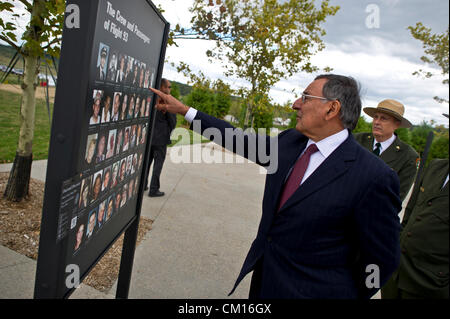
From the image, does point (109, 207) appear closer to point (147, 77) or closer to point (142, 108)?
point (142, 108)

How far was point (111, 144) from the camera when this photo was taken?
166 cm

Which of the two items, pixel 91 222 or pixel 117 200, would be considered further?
pixel 117 200

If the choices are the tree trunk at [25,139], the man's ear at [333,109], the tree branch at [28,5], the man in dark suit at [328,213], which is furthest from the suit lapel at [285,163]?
the tree branch at [28,5]

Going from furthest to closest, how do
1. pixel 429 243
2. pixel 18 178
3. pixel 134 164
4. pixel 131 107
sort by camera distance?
pixel 18 178 < pixel 429 243 < pixel 134 164 < pixel 131 107

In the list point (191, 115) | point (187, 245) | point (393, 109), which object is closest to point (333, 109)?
point (191, 115)

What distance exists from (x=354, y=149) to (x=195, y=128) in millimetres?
1141

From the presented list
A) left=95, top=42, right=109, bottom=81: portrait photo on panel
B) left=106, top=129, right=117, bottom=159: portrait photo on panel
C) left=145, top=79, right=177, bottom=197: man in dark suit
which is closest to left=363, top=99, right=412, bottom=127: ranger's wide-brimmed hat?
left=106, top=129, right=117, bottom=159: portrait photo on panel

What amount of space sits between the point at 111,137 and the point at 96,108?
0.97 feet

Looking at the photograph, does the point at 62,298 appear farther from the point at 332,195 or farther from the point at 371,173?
the point at 371,173

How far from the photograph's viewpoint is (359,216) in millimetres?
1649

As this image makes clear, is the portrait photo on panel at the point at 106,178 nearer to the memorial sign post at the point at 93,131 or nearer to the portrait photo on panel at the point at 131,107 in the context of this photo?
the memorial sign post at the point at 93,131

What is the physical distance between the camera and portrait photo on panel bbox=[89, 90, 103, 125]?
1.32m

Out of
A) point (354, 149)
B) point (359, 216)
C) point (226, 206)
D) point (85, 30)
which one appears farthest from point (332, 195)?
point (226, 206)

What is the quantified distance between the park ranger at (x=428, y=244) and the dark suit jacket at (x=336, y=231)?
76 cm
